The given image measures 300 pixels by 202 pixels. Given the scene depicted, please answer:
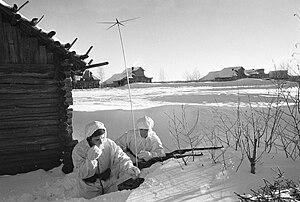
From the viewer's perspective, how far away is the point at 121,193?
359 centimetres

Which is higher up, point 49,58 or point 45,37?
point 45,37

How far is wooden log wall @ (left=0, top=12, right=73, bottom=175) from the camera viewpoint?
638 cm

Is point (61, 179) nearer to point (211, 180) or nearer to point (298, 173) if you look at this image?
point (211, 180)

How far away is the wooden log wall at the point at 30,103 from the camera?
251 inches

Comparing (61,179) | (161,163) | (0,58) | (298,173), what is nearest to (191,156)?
(161,163)

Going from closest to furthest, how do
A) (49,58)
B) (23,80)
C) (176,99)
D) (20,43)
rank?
(20,43) → (23,80) → (49,58) → (176,99)

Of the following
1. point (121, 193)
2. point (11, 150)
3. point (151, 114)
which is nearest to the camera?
point (121, 193)

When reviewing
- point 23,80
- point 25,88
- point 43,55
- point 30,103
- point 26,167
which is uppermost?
point 43,55

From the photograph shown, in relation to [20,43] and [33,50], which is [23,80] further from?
[20,43]

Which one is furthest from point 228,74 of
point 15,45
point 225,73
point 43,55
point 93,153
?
point 93,153

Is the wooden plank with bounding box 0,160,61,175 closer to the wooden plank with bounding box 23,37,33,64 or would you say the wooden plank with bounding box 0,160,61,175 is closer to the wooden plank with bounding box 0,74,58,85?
the wooden plank with bounding box 0,74,58,85

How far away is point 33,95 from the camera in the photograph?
22.0 feet

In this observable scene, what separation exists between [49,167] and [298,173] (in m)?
6.04

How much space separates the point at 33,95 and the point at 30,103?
0.23m
